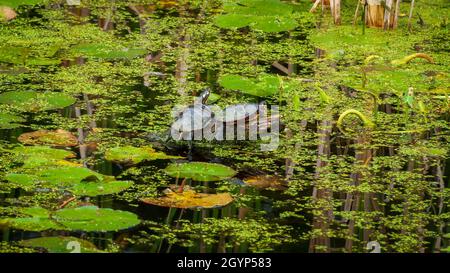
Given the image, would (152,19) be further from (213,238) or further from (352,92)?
(213,238)

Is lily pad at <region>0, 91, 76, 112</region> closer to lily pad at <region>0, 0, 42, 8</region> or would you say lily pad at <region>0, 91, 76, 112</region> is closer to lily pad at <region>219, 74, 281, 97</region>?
lily pad at <region>219, 74, 281, 97</region>

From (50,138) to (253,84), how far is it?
110 centimetres

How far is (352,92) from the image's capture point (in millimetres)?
4660

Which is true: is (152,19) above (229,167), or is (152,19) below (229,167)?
above

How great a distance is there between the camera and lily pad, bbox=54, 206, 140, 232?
3178 mm

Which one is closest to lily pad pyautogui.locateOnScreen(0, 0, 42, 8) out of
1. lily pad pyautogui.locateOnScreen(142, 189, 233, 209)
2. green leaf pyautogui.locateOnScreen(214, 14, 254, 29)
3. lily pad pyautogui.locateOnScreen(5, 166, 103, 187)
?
green leaf pyautogui.locateOnScreen(214, 14, 254, 29)

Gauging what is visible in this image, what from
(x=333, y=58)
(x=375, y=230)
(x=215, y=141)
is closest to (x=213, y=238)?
(x=375, y=230)

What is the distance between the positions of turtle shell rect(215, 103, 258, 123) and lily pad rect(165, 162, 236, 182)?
0.40 metres

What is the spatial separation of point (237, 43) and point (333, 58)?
57cm

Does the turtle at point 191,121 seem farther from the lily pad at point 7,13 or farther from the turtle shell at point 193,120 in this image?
the lily pad at point 7,13

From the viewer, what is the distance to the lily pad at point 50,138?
3.91 meters

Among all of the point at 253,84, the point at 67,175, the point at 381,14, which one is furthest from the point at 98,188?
the point at 381,14
